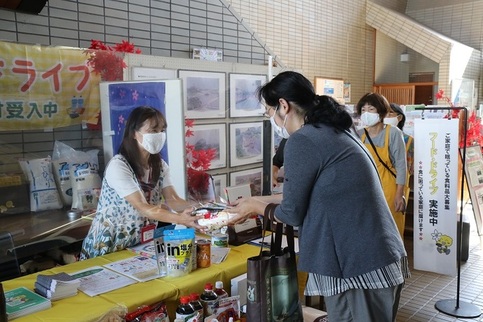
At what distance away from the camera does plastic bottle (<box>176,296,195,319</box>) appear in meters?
2.04

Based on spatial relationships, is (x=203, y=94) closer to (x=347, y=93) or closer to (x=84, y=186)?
(x=84, y=186)

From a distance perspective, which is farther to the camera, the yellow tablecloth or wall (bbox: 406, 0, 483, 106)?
wall (bbox: 406, 0, 483, 106)

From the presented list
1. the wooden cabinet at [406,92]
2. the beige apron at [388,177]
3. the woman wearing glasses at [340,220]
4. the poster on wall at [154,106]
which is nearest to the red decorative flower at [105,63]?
the poster on wall at [154,106]

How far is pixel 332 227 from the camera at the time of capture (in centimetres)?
173

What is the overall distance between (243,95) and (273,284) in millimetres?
2714

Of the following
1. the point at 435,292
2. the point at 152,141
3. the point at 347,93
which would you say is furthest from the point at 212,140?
the point at 347,93

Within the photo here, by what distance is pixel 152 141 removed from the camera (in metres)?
2.67

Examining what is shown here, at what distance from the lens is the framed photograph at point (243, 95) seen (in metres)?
4.25

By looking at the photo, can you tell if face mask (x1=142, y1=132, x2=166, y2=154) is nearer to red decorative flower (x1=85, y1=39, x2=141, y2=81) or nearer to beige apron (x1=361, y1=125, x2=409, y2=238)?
red decorative flower (x1=85, y1=39, x2=141, y2=81)

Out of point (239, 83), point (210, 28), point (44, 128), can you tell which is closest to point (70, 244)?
point (44, 128)

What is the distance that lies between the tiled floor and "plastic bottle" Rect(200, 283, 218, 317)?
2.22 metres

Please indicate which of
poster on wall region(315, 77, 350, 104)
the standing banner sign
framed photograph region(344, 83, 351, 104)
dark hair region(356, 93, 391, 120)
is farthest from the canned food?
framed photograph region(344, 83, 351, 104)

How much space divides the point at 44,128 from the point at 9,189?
1.47ft

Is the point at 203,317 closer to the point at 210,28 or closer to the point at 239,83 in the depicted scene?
the point at 239,83
